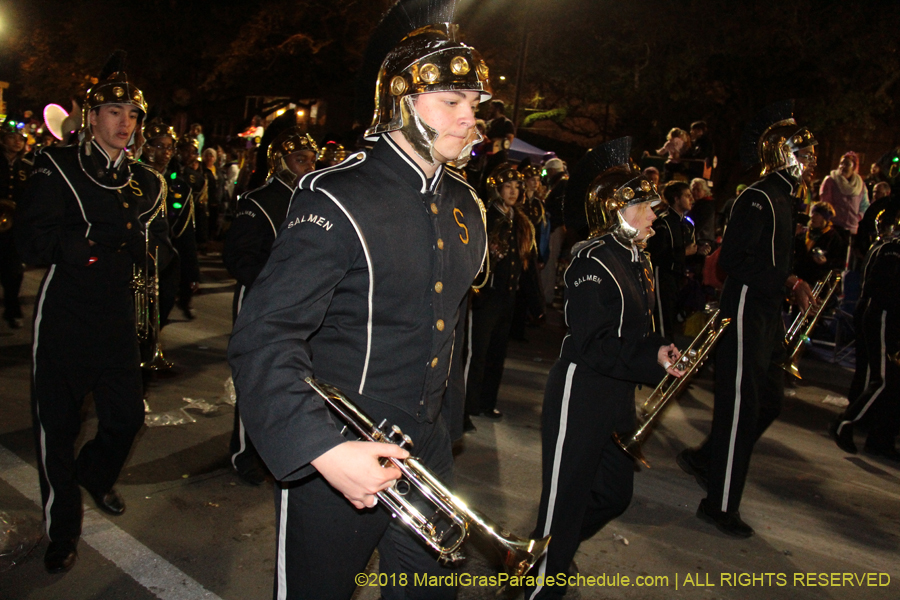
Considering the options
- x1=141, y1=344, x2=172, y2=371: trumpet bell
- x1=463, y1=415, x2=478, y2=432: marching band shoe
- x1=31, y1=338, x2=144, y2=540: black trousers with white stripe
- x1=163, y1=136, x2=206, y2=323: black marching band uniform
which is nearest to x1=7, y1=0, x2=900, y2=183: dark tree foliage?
x1=163, y1=136, x2=206, y2=323: black marching band uniform

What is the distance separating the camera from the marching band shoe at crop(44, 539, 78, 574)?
152 inches

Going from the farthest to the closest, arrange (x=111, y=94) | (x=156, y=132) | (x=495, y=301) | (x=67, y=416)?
(x=156, y=132), (x=495, y=301), (x=111, y=94), (x=67, y=416)

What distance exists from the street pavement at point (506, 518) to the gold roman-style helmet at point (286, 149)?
2.09 meters

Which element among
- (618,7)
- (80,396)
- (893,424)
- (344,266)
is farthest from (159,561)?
(618,7)

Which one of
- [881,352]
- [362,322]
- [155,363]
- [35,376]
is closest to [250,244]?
[35,376]

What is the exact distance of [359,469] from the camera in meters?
1.97

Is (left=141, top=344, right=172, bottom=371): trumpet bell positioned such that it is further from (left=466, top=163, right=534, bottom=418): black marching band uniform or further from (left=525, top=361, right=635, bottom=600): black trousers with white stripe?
(left=525, top=361, right=635, bottom=600): black trousers with white stripe

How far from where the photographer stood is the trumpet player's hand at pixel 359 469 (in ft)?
6.45

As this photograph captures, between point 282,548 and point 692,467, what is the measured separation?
436cm

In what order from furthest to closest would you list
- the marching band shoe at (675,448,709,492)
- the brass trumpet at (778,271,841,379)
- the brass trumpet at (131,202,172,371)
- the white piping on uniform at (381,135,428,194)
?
the brass trumpet at (778,271,841,379) → the marching band shoe at (675,448,709,492) → the brass trumpet at (131,202,172,371) → the white piping on uniform at (381,135,428,194)

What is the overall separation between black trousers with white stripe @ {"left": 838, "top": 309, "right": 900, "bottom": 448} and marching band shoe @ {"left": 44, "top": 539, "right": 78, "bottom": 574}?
21.0ft

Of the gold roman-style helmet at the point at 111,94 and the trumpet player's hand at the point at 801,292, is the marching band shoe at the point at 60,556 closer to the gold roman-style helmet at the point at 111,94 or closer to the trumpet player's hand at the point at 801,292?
the gold roman-style helmet at the point at 111,94

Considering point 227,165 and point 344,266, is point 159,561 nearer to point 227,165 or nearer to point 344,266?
point 344,266

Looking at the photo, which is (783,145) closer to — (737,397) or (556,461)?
(737,397)
